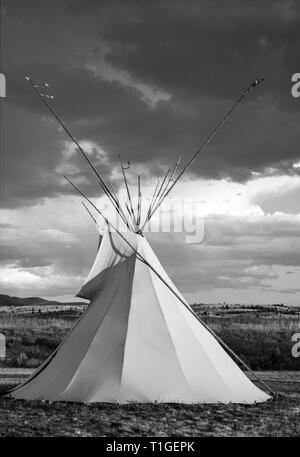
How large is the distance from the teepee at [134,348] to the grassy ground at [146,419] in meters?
0.41

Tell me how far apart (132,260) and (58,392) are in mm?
3155

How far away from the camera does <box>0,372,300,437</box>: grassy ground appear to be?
9766 millimetres

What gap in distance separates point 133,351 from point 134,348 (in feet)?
0.23

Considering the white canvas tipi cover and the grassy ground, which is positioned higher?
the white canvas tipi cover

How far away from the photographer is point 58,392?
40.0 feet

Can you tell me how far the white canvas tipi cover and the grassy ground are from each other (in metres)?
0.41

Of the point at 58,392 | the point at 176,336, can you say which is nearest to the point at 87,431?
the point at 58,392

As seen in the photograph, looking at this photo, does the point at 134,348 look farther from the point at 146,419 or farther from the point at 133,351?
the point at 146,419

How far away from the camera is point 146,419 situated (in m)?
10.6

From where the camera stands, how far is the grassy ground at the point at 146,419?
977cm

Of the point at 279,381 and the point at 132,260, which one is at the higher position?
the point at 132,260

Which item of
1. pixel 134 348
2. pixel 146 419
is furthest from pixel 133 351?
pixel 146 419

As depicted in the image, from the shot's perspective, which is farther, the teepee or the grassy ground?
the teepee
